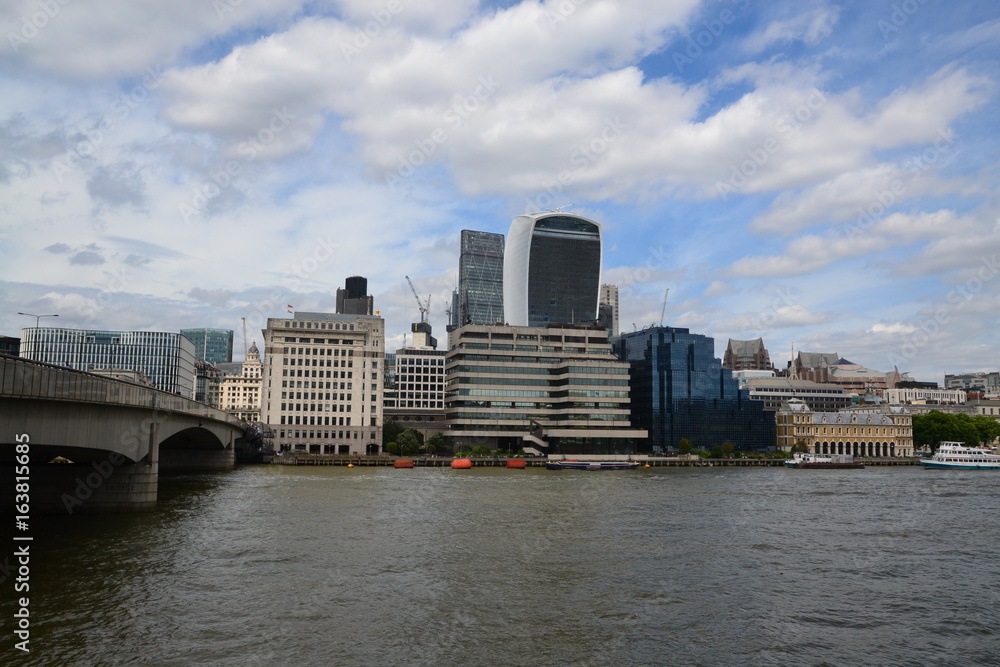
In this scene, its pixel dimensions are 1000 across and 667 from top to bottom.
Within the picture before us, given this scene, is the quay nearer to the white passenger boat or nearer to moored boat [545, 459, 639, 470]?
moored boat [545, 459, 639, 470]

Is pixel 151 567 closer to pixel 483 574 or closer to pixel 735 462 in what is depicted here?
pixel 483 574

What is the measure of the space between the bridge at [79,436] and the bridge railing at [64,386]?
0.05 meters

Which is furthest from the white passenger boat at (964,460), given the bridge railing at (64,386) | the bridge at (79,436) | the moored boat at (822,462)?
the bridge railing at (64,386)

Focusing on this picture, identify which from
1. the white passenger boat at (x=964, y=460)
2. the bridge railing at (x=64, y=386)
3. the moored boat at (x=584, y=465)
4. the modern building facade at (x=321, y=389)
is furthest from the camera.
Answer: the modern building facade at (x=321, y=389)

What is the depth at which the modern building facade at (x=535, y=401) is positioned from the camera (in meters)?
185

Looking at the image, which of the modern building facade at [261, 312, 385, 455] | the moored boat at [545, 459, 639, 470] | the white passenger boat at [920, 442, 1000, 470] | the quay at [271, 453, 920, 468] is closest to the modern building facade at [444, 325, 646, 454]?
the quay at [271, 453, 920, 468]

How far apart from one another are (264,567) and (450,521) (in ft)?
69.0

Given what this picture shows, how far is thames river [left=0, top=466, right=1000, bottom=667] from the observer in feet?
90.4

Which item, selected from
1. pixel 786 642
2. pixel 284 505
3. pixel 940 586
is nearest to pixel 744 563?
pixel 940 586

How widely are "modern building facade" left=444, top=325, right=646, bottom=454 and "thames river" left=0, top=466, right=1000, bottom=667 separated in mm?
115713

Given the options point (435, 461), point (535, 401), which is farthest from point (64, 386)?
point (535, 401)

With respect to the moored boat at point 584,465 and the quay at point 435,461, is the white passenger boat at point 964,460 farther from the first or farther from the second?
the moored boat at point 584,465

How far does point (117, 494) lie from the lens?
58906 mm

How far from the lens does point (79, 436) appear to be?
46656mm
